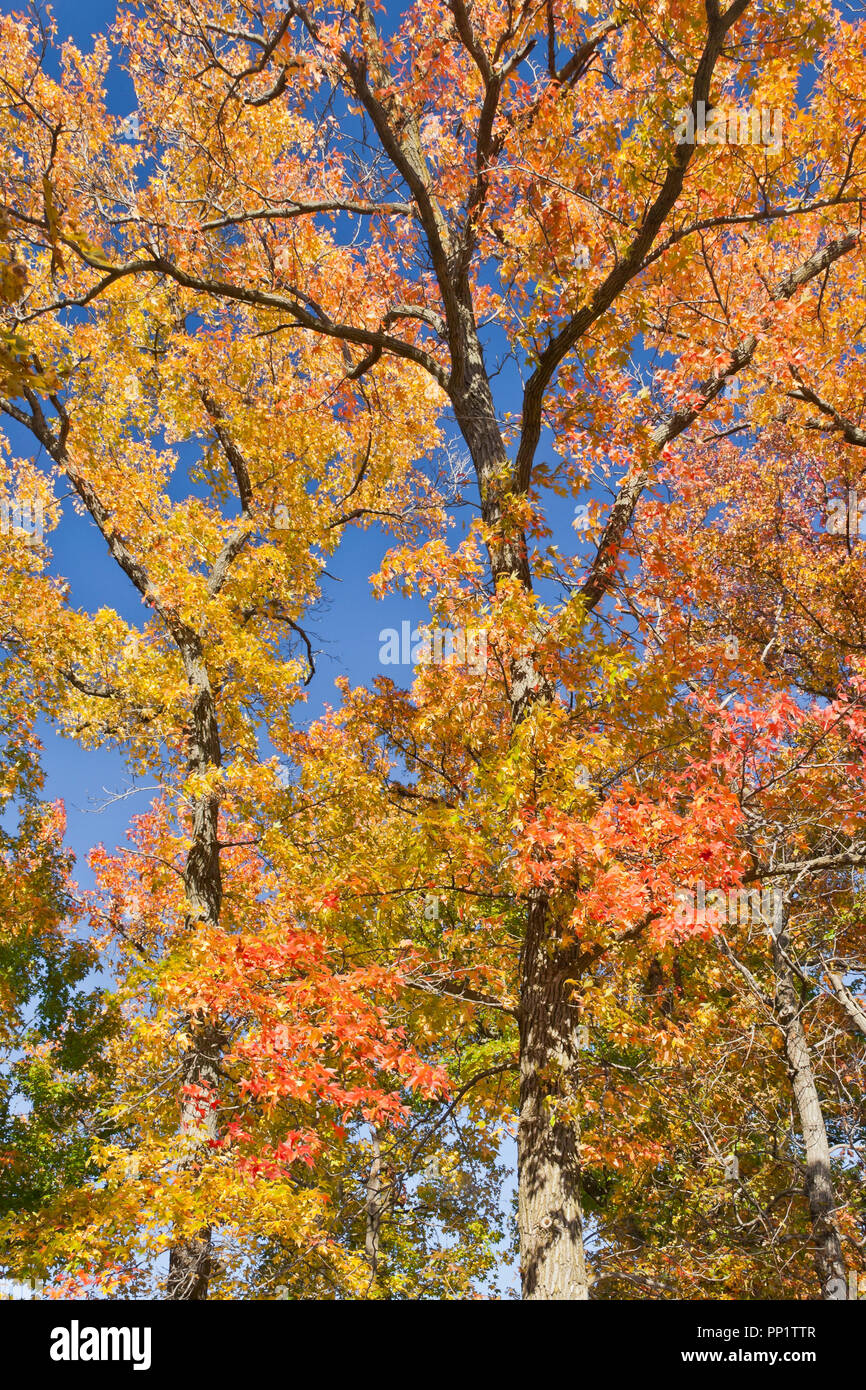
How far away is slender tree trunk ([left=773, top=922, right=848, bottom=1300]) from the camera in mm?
9250

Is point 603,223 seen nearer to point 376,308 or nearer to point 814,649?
point 376,308

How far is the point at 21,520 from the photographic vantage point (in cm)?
1177

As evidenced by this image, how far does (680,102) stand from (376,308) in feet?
13.7

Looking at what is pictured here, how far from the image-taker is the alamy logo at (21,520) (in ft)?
38.1

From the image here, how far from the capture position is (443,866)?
6.86 meters

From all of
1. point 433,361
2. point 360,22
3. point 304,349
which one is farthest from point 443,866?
point 304,349

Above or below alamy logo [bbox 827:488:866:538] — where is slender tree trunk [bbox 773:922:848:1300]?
below

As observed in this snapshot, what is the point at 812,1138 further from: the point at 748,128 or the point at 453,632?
the point at 748,128

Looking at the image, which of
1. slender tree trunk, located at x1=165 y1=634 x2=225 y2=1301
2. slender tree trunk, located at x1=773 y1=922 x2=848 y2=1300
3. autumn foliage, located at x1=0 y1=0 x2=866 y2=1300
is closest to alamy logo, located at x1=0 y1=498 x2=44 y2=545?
autumn foliage, located at x1=0 y1=0 x2=866 y2=1300
